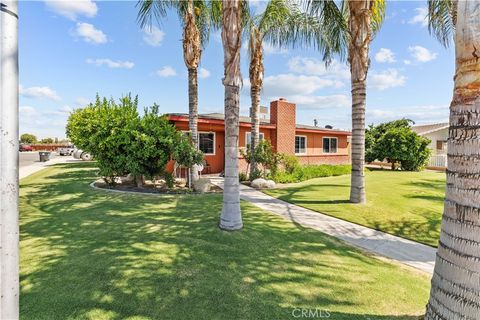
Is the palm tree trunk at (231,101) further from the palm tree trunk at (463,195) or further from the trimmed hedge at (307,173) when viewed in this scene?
the trimmed hedge at (307,173)

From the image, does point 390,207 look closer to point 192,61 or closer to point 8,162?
point 8,162

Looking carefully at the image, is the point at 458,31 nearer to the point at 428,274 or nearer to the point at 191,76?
the point at 428,274

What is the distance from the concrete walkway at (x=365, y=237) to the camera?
4879 millimetres

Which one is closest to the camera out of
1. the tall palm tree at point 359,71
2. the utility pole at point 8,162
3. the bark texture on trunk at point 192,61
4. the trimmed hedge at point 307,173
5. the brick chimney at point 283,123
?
the utility pole at point 8,162

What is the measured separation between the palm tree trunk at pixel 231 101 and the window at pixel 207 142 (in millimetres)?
10137

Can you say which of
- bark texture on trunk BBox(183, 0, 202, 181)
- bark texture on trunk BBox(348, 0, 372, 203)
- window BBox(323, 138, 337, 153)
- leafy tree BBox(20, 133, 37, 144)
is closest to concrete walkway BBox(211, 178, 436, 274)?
bark texture on trunk BBox(348, 0, 372, 203)

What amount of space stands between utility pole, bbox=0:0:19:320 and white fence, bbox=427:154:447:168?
28.7 metres

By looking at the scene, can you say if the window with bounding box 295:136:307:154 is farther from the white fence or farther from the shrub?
the white fence

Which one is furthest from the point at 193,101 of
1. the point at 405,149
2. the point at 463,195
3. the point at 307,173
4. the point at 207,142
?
the point at 405,149

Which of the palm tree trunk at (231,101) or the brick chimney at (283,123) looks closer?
the palm tree trunk at (231,101)

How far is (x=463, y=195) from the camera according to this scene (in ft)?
6.55

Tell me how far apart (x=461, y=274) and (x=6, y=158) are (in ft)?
10.5

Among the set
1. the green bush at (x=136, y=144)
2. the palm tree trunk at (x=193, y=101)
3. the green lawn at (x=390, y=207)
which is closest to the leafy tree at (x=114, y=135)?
the green bush at (x=136, y=144)

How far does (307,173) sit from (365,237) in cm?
1044
